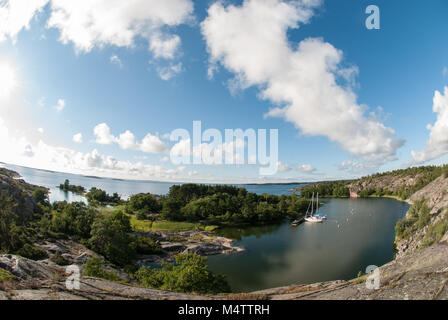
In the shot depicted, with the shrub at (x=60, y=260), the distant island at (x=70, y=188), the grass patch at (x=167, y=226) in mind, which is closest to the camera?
the shrub at (x=60, y=260)

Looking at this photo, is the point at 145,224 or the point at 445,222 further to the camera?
the point at 145,224

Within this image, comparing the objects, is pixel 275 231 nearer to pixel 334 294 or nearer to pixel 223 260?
pixel 223 260

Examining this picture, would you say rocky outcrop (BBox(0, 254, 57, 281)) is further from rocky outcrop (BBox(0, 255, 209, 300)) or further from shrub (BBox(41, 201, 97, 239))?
shrub (BBox(41, 201, 97, 239))

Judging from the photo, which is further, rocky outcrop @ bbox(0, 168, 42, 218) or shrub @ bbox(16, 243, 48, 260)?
rocky outcrop @ bbox(0, 168, 42, 218)

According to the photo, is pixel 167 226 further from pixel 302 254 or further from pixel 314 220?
pixel 314 220

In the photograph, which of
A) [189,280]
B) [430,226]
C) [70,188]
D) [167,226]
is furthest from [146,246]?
[70,188]

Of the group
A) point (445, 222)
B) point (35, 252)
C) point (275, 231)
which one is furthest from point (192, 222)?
point (445, 222)

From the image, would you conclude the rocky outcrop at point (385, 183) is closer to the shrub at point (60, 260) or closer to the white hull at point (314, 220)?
the white hull at point (314, 220)

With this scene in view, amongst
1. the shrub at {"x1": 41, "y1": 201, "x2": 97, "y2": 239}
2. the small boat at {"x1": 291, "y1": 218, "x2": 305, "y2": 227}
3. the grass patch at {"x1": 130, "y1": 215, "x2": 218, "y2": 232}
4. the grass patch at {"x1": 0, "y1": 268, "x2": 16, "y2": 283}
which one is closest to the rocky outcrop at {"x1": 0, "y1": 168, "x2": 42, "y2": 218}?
the shrub at {"x1": 41, "y1": 201, "x2": 97, "y2": 239}

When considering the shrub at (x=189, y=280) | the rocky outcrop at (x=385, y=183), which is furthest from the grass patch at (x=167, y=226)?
the rocky outcrop at (x=385, y=183)
